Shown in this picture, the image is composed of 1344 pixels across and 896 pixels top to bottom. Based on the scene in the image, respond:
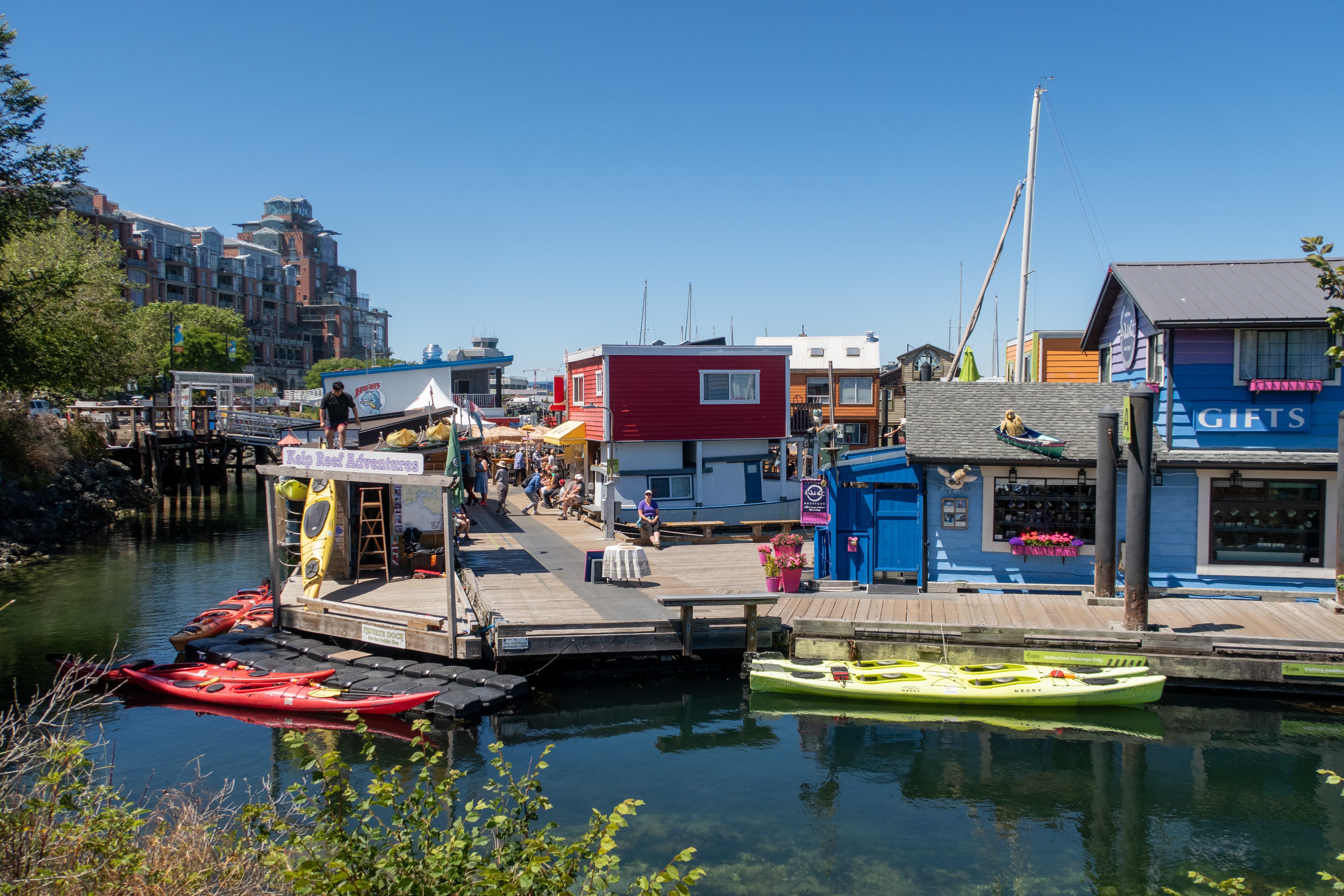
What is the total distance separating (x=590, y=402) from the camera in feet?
108

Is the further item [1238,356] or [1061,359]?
[1061,359]

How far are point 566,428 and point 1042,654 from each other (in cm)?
2155

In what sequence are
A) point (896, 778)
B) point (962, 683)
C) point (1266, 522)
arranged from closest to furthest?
point (896, 778)
point (962, 683)
point (1266, 522)

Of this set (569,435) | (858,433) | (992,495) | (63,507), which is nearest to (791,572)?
(992,495)

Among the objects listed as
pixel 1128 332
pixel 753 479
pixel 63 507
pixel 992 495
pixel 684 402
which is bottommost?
pixel 63 507

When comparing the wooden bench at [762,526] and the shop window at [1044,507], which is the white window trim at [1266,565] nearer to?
the shop window at [1044,507]

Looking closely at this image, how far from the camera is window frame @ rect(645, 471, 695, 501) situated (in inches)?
1234

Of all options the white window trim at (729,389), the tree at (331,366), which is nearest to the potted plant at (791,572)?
the white window trim at (729,389)

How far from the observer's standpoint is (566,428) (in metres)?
34.0

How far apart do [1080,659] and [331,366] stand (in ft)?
399

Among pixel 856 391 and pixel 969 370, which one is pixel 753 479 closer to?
pixel 969 370

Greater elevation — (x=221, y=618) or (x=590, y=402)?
(x=590, y=402)

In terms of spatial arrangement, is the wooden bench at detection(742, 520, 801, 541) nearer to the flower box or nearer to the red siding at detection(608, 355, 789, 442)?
the red siding at detection(608, 355, 789, 442)

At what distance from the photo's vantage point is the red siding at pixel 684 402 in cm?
3064
